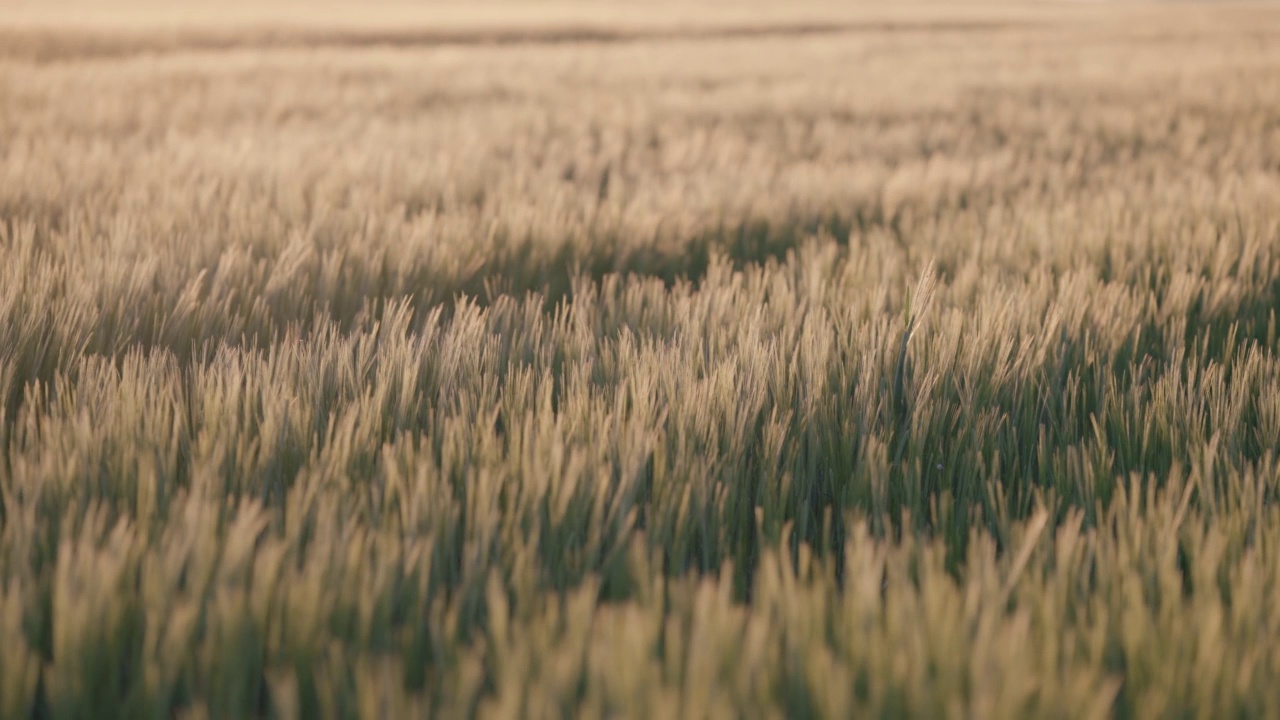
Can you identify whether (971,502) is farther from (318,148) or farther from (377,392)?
(318,148)

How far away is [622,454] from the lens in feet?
2.67

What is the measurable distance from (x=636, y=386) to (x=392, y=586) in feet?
1.33

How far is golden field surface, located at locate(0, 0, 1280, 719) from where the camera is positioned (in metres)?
0.55

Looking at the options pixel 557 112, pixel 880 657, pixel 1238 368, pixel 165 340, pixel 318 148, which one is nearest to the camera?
pixel 880 657

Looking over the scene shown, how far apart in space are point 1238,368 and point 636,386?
0.76 m

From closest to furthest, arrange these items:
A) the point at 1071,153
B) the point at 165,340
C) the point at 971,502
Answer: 1. the point at 971,502
2. the point at 165,340
3. the point at 1071,153

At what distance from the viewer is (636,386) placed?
0.96 meters

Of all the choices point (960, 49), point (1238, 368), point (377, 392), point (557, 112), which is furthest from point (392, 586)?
point (960, 49)

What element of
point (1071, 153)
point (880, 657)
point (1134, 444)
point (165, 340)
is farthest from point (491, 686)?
point (1071, 153)

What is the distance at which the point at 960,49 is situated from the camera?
1238 cm

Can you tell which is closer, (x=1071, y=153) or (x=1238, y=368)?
(x=1238, y=368)

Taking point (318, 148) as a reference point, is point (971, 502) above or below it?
below

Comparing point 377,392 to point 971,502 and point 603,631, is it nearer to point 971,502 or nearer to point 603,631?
point 603,631

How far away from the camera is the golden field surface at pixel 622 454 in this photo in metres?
0.55
